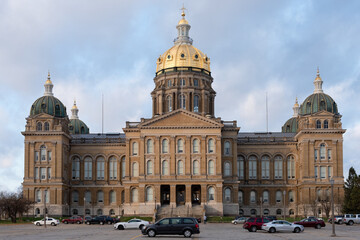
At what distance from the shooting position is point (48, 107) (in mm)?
117938

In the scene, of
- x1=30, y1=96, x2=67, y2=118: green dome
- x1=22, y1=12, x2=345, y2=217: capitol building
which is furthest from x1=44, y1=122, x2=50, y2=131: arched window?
x1=30, y1=96, x2=67, y2=118: green dome

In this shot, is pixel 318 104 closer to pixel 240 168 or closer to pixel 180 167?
pixel 240 168

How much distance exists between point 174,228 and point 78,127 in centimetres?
9117

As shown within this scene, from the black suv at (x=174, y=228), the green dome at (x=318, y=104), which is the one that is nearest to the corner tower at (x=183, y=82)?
the green dome at (x=318, y=104)

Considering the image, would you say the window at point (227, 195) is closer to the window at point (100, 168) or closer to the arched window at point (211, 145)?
the arched window at point (211, 145)

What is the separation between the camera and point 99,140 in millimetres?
126625

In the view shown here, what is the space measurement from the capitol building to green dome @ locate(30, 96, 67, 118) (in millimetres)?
183

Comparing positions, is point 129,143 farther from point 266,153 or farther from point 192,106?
point 266,153

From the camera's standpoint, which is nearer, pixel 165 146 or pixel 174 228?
pixel 174 228

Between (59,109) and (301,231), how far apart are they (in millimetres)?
64026

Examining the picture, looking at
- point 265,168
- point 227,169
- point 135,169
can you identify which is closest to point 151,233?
point 227,169

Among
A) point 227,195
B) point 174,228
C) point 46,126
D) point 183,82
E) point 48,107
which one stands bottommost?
point 174,228

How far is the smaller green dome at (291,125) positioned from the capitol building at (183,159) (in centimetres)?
791

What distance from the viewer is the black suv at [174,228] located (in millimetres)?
56438
